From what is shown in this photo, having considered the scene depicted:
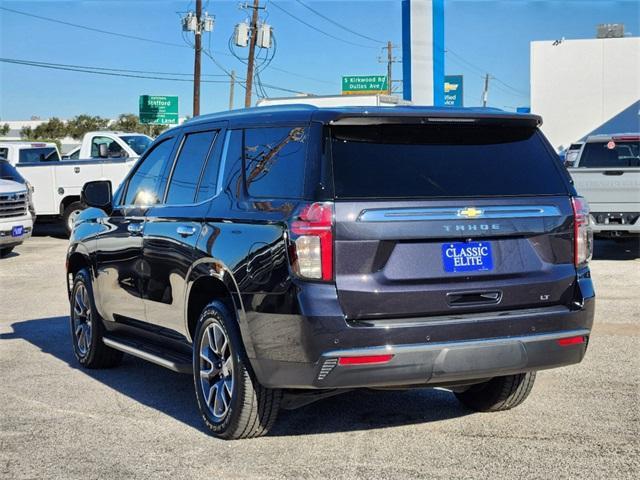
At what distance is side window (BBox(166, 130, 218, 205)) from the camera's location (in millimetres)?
6379

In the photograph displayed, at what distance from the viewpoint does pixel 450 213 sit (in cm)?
515

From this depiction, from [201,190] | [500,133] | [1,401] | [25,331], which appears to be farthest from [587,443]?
[25,331]

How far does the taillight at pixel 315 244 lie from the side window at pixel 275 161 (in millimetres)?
214

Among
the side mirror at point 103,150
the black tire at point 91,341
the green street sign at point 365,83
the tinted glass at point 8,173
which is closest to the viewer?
A: the black tire at point 91,341

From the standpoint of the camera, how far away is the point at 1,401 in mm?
6941

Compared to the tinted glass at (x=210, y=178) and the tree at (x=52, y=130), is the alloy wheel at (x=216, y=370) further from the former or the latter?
the tree at (x=52, y=130)

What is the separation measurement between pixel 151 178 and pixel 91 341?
62.9 inches

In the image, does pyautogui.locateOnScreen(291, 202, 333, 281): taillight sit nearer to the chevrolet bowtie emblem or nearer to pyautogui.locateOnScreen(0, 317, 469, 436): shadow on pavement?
the chevrolet bowtie emblem

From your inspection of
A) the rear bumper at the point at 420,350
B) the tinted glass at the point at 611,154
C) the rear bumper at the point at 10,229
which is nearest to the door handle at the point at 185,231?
the rear bumper at the point at 420,350

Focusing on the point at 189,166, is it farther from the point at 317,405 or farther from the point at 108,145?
the point at 108,145

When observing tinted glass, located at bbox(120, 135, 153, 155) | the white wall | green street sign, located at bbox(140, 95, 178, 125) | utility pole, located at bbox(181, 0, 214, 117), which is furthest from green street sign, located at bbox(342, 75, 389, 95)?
tinted glass, located at bbox(120, 135, 153, 155)

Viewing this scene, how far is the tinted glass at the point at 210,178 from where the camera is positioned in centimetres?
611

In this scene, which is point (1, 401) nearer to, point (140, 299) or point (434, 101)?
point (140, 299)

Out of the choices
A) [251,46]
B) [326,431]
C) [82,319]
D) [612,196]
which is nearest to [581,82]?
[251,46]
